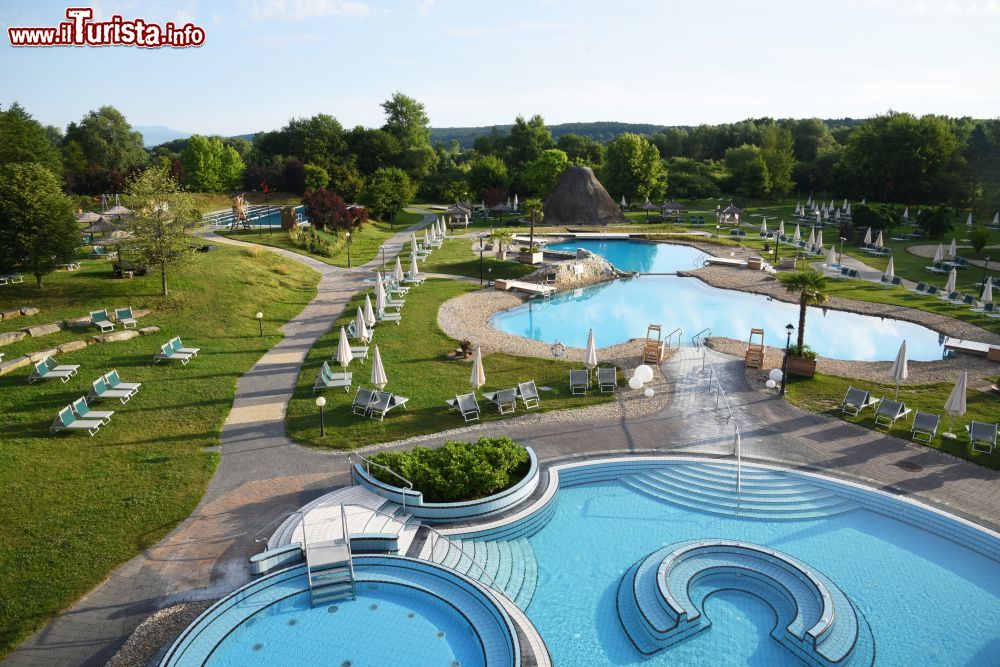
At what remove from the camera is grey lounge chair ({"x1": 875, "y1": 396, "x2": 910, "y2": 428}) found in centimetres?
1745

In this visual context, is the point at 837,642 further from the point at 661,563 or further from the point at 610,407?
the point at 610,407

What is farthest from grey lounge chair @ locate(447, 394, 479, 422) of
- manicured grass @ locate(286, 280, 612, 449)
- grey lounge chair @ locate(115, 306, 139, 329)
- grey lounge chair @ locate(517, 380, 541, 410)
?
grey lounge chair @ locate(115, 306, 139, 329)

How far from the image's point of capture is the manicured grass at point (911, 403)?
1628cm

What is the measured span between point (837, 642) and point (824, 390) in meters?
11.4

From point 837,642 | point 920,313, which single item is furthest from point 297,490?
point 920,313

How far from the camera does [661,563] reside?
12.0m

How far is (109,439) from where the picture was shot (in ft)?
53.3

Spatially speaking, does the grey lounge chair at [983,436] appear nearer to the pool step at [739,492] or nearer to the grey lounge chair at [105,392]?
the pool step at [739,492]

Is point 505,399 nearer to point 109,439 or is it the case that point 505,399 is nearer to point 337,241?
point 109,439

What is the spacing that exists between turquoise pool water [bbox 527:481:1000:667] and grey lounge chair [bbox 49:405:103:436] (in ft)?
40.4

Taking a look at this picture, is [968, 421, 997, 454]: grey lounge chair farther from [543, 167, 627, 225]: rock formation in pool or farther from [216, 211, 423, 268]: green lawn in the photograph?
[543, 167, 627, 225]: rock formation in pool

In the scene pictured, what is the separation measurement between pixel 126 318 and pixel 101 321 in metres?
0.92

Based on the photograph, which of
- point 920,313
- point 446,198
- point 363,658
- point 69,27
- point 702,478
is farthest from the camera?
point 446,198

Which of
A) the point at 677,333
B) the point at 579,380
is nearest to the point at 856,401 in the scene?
the point at 579,380
